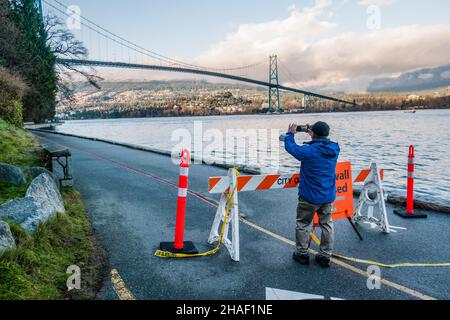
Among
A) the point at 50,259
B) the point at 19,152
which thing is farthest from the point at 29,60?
the point at 50,259

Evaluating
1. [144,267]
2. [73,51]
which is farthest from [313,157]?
[73,51]

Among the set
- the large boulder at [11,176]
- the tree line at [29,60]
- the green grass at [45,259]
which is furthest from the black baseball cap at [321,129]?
the tree line at [29,60]

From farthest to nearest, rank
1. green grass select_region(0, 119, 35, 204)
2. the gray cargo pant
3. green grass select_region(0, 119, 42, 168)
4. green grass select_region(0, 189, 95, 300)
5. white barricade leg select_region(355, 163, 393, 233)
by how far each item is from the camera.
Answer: green grass select_region(0, 119, 42, 168) < green grass select_region(0, 119, 35, 204) < white barricade leg select_region(355, 163, 393, 233) < the gray cargo pant < green grass select_region(0, 189, 95, 300)

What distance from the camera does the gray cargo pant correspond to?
5113 millimetres

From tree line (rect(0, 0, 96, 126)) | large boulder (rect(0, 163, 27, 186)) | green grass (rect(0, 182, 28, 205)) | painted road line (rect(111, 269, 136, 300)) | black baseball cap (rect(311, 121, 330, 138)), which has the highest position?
tree line (rect(0, 0, 96, 126))

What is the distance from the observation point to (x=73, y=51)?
155 feet

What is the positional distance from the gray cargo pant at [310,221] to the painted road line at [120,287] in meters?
2.47

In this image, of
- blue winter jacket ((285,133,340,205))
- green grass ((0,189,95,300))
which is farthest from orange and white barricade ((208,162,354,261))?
green grass ((0,189,95,300))

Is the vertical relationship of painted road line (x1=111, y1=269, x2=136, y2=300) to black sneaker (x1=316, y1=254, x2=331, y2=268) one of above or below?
below

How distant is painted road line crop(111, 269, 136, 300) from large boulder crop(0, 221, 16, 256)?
1287 mm

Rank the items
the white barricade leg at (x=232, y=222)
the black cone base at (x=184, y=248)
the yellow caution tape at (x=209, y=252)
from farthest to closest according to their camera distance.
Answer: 1. the black cone base at (x=184, y=248)
2. the yellow caution tape at (x=209, y=252)
3. the white barricade leg at (x=232, y=222)

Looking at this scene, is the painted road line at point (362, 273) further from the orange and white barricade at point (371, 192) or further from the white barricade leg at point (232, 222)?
the orange and white barricade at point (371, 192)

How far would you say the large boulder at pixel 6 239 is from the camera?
4.18 metres

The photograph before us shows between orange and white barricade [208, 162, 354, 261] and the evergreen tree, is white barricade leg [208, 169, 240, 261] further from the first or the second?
the evergreen tree
